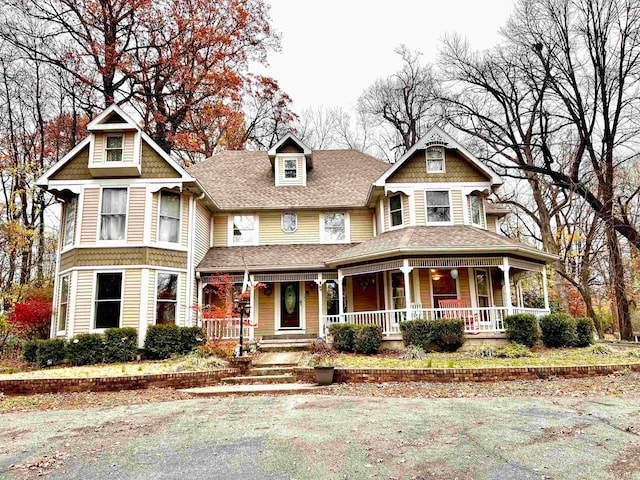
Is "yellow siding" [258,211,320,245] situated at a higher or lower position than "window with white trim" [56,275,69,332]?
higher

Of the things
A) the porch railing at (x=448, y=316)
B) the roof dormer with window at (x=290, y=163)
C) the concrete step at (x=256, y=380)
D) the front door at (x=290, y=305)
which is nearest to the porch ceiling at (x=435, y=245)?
the porch railing at (x=448, y=316)

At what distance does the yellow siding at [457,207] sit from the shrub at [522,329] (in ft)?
14.0

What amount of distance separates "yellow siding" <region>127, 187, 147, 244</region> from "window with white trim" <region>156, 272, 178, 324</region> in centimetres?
142

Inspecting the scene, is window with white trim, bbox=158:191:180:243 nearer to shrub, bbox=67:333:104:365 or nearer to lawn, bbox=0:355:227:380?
shrub, bbox=67:333:104:365

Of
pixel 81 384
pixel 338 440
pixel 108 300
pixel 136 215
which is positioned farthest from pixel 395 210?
pixel 338 440

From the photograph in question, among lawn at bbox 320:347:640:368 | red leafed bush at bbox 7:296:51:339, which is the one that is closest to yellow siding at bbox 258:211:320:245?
lawn at bbox 320:347:640:368

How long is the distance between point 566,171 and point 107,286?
915 inches

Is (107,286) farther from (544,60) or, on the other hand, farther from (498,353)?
(544,60)

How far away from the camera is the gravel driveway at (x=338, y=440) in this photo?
15.1 ft

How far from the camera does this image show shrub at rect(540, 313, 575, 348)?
13.4 metres

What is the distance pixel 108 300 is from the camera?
545 inches

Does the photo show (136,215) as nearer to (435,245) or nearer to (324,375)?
(324,375)

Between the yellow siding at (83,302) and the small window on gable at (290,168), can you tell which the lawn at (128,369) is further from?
the small window on gable at (290,168)

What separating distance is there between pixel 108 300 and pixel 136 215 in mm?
2854
